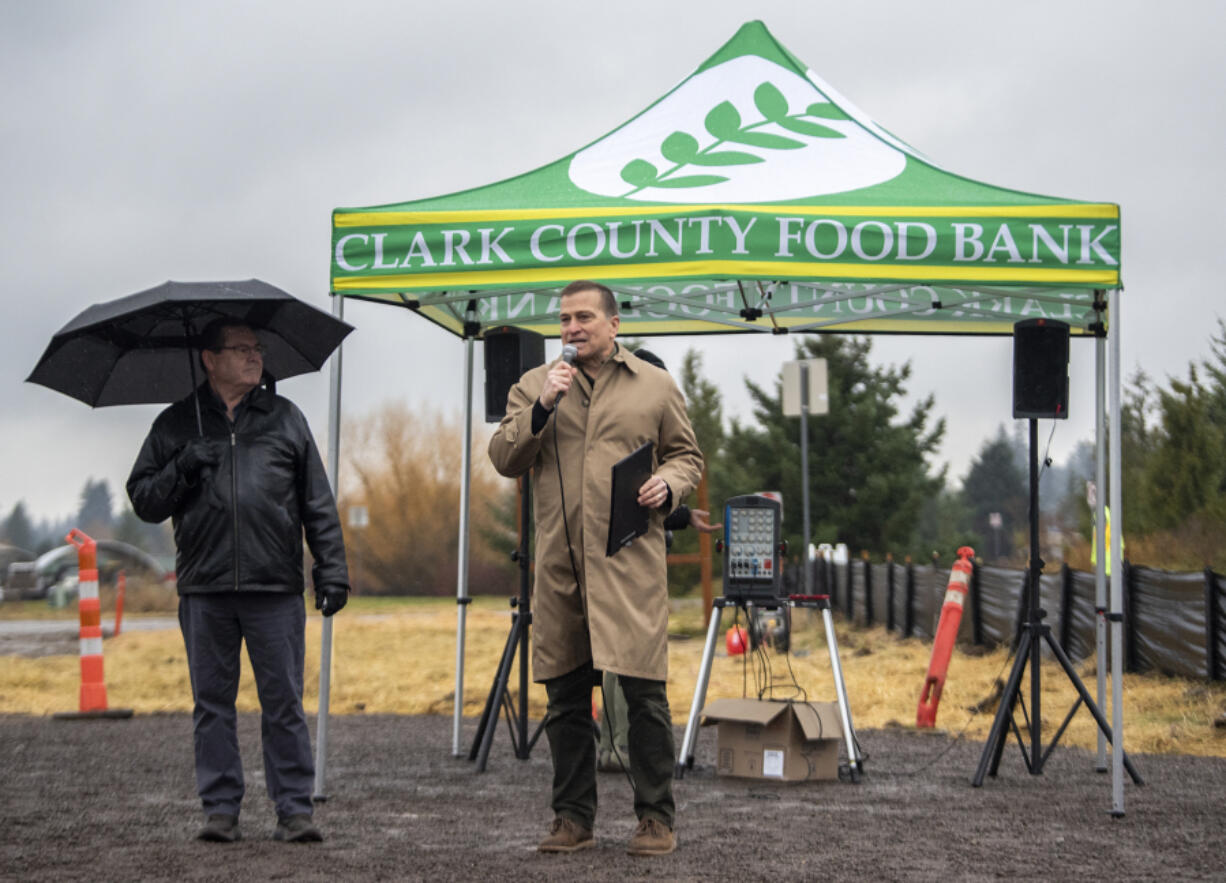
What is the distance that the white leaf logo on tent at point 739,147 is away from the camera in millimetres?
6332

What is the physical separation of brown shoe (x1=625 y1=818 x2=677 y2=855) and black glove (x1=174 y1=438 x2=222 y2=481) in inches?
79.9

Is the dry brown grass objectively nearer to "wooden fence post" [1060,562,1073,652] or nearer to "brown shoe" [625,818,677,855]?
"wooden fence post" [1060,562,1073,652]

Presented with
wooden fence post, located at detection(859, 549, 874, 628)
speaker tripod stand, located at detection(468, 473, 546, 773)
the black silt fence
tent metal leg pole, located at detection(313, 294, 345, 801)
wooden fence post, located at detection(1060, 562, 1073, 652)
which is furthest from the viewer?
wooden fence post, located at detection(859, 549, 874, 628)

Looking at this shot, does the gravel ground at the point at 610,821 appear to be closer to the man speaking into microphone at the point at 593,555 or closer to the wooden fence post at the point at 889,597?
the man speaking into microphone at the point at 593,555

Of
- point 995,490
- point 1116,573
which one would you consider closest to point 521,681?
point 1116,573

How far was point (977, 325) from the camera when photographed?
802 cm

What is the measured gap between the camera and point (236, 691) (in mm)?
4945

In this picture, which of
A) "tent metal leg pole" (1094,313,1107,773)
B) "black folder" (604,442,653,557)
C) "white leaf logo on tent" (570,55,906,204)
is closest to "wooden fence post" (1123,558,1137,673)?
"tent metal leg pole" (1094,313,1107,773)

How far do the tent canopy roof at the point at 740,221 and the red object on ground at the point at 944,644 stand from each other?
10.3 ft

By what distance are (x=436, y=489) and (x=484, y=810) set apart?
27985 mm

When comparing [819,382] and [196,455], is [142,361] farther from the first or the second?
[819,382]

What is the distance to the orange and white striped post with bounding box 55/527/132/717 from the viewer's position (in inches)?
391

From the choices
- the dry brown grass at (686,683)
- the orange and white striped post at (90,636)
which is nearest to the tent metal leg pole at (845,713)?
the dry brown grass at (686,683)

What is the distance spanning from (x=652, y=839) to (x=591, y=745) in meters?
0.40
